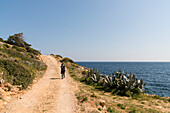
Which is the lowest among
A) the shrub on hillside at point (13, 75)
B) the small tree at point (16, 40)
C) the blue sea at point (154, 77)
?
the blue sea at point (154, 77)

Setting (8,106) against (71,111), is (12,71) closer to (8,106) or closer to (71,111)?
(8,106)

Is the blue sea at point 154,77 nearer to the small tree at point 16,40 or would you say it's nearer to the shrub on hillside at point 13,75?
the shrub on hillside at point 13,75

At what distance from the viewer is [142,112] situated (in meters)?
7.70

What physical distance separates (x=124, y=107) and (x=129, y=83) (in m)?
4.82

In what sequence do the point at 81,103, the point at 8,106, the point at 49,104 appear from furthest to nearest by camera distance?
the point at 81,103
the point at 49,104
the point at 8,106

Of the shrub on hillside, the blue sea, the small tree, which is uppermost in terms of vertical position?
the small tree

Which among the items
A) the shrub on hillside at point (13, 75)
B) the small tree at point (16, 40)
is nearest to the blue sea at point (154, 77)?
the shrub on hillside at point (13, 75)

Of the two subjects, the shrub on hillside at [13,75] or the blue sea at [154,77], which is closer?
the shrub on hillside at [13,75]

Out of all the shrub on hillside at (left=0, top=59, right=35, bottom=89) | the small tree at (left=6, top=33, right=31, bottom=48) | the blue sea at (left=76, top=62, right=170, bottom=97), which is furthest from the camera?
the small tree at (left=6, top=33, right=31, bottom=48)

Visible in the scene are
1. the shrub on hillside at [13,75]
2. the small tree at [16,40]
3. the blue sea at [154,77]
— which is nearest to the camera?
the shrub on hillside at [13,75]

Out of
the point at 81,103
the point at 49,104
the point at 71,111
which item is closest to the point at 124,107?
the point at 81,103

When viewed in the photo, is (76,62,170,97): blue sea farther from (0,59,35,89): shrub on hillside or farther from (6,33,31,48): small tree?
(6,33,31,48): small tree

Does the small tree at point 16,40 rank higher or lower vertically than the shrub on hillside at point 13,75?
higher

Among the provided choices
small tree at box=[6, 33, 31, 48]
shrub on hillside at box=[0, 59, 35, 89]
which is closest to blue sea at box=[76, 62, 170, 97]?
shrub on hillside at box=[0, 59, 35, 89]
